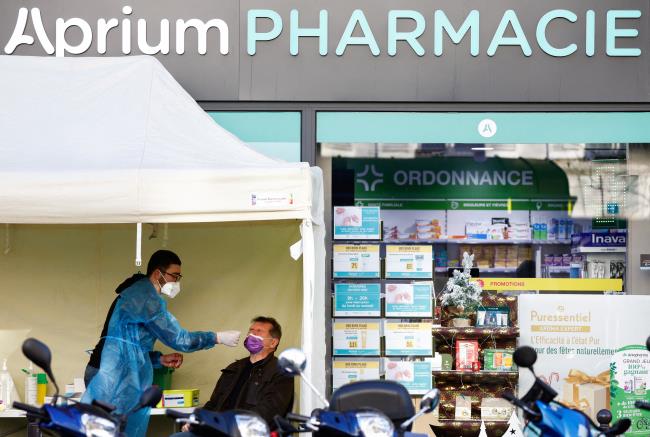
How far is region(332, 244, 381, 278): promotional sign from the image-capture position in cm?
905

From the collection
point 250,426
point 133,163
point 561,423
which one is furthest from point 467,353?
point 250,426

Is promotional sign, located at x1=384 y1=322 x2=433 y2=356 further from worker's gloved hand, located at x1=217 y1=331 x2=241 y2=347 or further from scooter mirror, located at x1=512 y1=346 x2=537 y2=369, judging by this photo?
scooter mirror, located at x1=512 y1=346 x2=537 y2=369

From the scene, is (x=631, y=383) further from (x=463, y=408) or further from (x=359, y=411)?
(x=359, y=411)

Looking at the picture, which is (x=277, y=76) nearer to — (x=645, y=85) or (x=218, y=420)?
(x=645, y=85)

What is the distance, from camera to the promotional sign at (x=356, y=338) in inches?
354

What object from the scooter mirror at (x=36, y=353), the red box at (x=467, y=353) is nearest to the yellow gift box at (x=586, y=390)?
the red box at (x=467, y=353)

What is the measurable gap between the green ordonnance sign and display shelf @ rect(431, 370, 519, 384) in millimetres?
2741

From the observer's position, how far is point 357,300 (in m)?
9.05

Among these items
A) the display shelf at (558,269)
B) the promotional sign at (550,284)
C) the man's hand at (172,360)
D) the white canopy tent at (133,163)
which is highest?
the white canopy tent at (133,163)

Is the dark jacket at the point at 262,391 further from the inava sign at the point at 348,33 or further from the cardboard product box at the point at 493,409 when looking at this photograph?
the inava sign at the point at 348,33

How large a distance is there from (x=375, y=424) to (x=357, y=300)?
12.8ft

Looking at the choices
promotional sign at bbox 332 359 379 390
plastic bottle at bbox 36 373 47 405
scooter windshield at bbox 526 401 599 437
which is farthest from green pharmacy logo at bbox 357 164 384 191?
scooter windshield at bbox 526 401 599 437

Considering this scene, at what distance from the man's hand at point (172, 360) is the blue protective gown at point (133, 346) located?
0.37m

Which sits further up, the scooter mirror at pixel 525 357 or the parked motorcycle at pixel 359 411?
the scooter mirror at pixel 525 357
